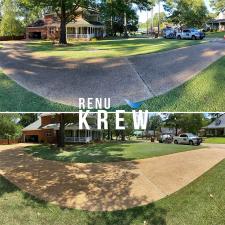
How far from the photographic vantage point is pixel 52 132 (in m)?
5.72

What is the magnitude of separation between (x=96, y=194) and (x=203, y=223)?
1.23m

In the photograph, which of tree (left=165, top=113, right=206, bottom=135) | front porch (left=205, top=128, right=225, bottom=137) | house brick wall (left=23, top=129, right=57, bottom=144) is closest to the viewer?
tree (left=165, top=113, right=206, bottom=135)

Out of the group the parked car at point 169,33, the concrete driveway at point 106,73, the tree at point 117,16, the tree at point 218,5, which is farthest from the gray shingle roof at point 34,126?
the tree at point 218,5

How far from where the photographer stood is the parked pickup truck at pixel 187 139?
5504mm

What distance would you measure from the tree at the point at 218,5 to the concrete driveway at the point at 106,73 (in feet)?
1.07

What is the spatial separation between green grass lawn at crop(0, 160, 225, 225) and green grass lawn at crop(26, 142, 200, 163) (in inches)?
18.7

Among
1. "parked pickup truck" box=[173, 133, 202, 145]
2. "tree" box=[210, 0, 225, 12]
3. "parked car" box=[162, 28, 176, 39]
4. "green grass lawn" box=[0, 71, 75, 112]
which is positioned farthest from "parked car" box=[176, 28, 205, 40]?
"parked pickup truck" box=[173, 133, 202, 145]

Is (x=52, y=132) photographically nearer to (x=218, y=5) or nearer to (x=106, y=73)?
(x=106, y=73)

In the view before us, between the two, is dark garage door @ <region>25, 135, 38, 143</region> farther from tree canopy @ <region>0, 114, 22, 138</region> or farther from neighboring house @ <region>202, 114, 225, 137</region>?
neighboring house @ <region>202, 114, 225, 137</region>

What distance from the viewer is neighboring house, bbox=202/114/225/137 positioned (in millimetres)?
5107

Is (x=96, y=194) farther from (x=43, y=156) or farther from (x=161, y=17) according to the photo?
(x=161, y=17)

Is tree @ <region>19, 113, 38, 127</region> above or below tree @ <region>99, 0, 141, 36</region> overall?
below

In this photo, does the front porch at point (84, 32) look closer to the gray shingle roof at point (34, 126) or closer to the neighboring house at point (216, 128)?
the gray shingle roof at point (34, 126)

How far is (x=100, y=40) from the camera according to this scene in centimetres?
466
